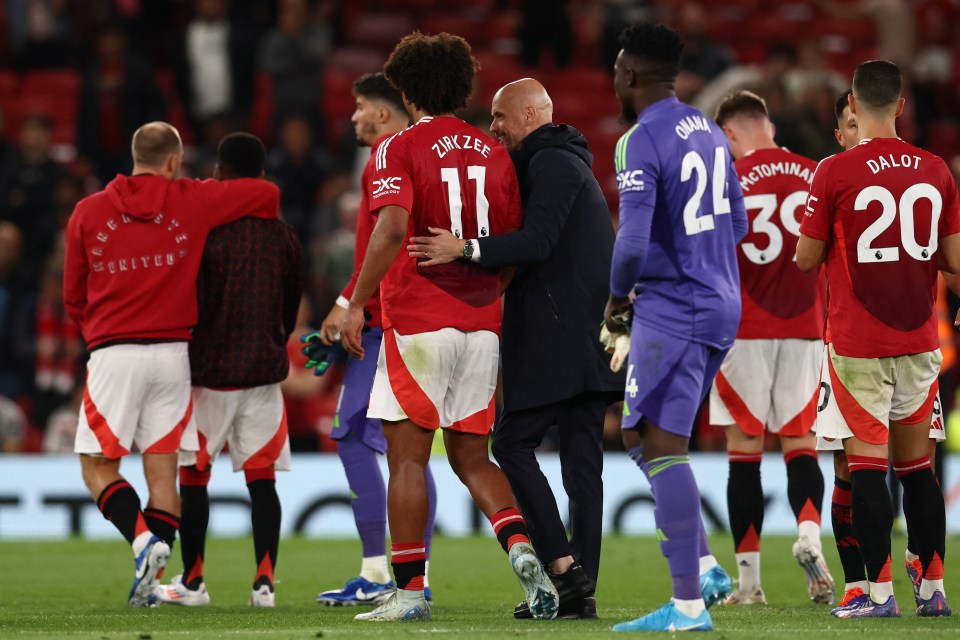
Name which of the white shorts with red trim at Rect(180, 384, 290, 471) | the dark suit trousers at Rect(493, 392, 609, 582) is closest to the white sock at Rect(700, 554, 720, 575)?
the dark suit trousers at Rect(493, 392, 609, 582)

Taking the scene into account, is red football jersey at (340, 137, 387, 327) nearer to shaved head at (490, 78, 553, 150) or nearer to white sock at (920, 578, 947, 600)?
shaved head at (490, 78, 553, 150)

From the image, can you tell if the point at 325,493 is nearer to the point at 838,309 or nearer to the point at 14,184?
the point at 14,184

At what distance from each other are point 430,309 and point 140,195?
2.13 meters

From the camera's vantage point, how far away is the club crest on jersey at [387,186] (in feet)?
20.5

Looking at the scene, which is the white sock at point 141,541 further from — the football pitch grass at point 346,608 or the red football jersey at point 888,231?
the red football jersey at point 888,231

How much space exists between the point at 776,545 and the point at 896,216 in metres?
5.30

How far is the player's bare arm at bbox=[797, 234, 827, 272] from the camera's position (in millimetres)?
6547

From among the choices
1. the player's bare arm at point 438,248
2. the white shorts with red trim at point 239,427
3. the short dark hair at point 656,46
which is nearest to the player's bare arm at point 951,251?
the short dark hair at point 656,46

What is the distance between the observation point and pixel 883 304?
253 inches

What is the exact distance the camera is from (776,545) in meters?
11.2

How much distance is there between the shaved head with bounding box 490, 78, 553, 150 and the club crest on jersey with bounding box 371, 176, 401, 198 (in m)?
0.79

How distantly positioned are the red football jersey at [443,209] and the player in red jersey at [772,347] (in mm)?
1894

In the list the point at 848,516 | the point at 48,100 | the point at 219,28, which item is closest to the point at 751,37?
the point at 219,28

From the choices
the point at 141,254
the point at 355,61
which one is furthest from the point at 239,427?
the point at 355,61
